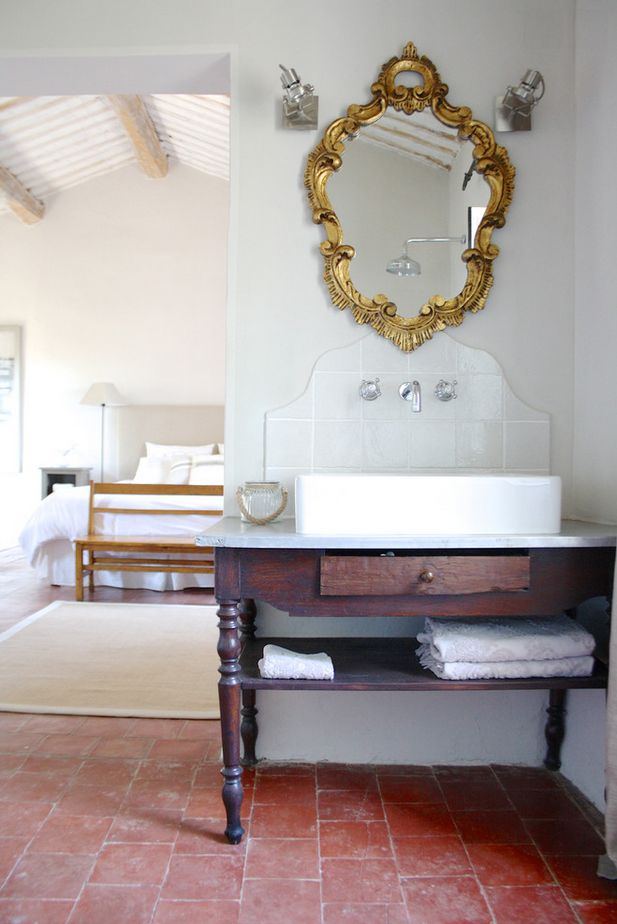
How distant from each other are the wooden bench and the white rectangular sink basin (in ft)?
10.4

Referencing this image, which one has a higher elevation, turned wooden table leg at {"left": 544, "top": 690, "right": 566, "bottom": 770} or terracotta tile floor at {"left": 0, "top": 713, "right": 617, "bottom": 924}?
turned wooden table leg at {"left": 544, "top": 690, "right": 566, "bottom": 770}

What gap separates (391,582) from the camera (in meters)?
1.92

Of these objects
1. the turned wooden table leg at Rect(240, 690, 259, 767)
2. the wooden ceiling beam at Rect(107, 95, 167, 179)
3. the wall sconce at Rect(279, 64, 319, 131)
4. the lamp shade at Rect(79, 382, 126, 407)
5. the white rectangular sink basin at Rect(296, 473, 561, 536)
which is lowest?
the turned wooden table leg at Rect(240, 690, 259, 767)

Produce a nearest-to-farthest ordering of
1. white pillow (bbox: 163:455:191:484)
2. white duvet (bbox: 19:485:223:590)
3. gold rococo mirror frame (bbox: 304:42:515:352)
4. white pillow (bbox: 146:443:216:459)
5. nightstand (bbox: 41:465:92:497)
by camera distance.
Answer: gold rococo mirror frame (bbox: 304:42:515:352)
white duvet (bbox: 19:485:223:590)
white pillow (bbox: 163:455:191:484)
white pillow (bbox: 146:443:216:459)
nightstand (bbox: 41:465:92:497)

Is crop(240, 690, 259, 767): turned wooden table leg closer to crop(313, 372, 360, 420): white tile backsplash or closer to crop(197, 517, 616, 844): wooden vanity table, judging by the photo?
crop(197, 517, 616, 844): wooden vanity table

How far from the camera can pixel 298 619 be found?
2521 mm

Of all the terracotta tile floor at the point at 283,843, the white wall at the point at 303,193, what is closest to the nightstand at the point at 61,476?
the terracotta tile floor at the point at 283,843

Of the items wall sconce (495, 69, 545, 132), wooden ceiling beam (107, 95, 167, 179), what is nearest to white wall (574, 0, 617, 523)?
wall sconce (495, 69, 545, 132)

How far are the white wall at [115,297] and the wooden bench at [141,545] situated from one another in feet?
8.42

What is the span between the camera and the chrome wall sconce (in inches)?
97.7

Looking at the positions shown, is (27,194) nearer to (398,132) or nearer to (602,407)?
(398,132)

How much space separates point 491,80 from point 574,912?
8.10 feet

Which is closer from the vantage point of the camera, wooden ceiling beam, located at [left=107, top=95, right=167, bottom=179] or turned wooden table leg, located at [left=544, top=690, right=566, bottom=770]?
turned wooden table leg, located at [left=544, top=690, right=566, bottom=770]

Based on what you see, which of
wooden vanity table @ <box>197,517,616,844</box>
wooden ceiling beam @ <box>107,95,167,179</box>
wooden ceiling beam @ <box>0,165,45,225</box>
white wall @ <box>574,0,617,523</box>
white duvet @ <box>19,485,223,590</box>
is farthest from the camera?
wooden ceiling beam @ <box>0,165,45,225</box>
